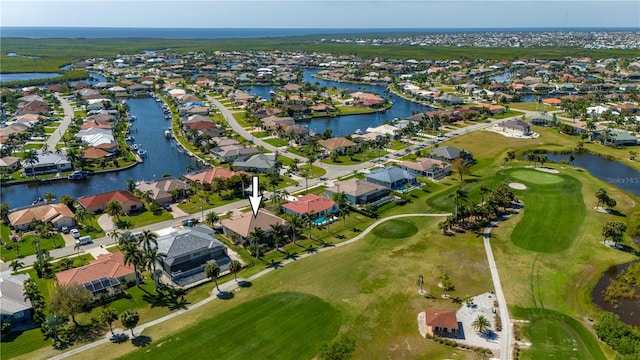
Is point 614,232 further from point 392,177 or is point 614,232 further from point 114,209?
point 114,209

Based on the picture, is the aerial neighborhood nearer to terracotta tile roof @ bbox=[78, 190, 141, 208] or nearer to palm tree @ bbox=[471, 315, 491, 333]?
palm tree @ bbox=[471, 315, 491, 333]

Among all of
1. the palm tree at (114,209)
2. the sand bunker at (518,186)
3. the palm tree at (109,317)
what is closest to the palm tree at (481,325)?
the palm tree at (109,317)

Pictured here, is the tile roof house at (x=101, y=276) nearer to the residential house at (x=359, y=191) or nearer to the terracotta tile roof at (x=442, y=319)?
the terracotta tile roof at (x=442, y=319)

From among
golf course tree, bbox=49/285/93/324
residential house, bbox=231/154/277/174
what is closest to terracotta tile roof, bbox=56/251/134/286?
golf course tree, bbox=49/285/93/324

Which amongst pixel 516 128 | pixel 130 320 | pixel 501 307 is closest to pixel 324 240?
pixel 501 307

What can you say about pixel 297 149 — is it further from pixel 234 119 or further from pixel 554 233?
pixel 554 233

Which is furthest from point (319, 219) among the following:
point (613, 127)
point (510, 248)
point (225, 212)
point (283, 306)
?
point (613, 127)
